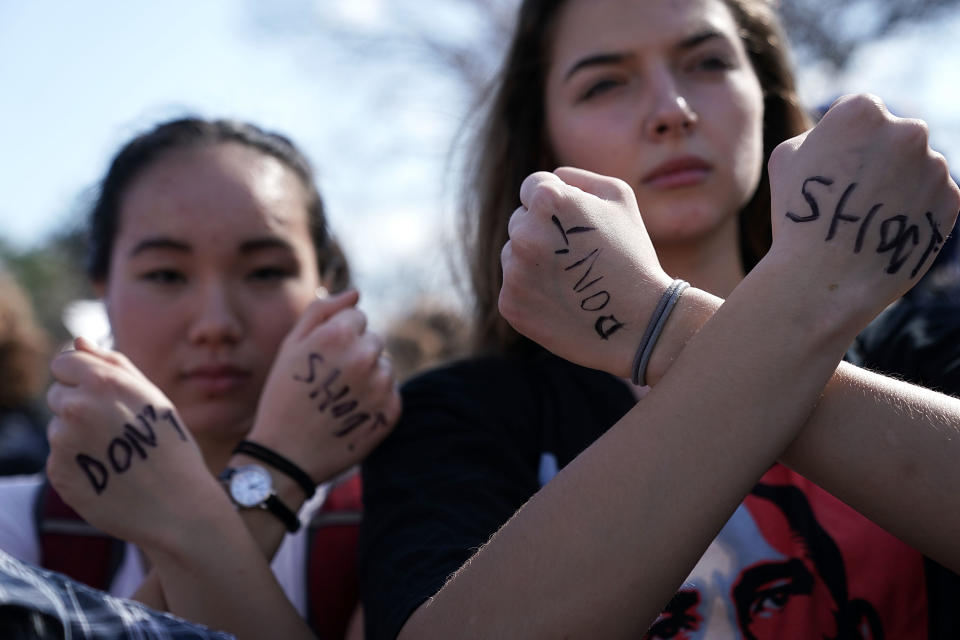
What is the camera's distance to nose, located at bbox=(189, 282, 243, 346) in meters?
2.03

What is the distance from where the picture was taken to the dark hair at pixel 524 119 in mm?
2186

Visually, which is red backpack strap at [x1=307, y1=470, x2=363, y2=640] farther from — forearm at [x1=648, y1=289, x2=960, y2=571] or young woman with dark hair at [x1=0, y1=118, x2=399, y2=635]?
forearm at [x1=648, y1=289, x2=960, y2=571]

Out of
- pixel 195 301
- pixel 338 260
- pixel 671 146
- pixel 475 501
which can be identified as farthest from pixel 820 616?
pixel 338 260

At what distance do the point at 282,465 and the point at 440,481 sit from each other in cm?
40

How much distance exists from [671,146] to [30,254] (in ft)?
106

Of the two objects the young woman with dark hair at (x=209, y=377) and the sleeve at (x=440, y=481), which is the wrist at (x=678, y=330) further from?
the young woman with dark hair at (x=209, y=377)

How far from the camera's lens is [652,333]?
1177 mm

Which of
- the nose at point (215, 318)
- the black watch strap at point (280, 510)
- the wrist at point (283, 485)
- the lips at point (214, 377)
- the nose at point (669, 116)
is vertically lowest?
the black watch strap at point (280, 510)

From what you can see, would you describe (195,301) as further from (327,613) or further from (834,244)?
(834,244)

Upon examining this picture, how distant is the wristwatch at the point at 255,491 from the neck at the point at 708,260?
0.93 meters

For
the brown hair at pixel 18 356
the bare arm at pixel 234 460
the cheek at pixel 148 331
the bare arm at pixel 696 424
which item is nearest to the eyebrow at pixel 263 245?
the cheek at pixel 148 331

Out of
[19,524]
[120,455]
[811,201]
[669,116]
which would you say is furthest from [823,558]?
[19,524]

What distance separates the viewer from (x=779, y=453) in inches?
43.7

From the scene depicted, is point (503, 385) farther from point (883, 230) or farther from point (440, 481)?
point (883, 230)
